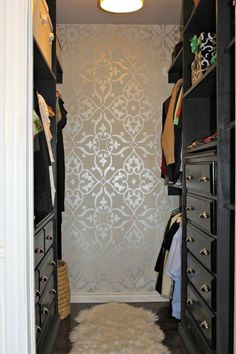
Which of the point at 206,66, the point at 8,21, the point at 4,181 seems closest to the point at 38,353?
the point at 4,181

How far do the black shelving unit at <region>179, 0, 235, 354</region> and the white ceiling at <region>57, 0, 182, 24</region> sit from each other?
22.2 inches

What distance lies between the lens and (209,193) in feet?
6.57

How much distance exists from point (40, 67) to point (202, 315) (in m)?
1.72

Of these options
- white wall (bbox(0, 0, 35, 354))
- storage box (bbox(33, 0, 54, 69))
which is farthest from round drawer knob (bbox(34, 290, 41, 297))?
storage box (bbox(33, 0, 54, 69))

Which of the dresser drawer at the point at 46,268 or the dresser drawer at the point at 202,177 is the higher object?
the dresser drawer at the point at 202,177

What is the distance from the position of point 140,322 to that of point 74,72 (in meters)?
2.17

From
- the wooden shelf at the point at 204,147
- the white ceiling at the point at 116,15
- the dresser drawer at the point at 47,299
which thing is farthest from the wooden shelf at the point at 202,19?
the dresser drawer at the point at 47,299

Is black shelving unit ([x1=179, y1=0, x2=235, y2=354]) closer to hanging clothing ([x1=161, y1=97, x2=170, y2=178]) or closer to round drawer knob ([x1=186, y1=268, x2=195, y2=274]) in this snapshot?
round drawer knob ([x1=186, y1=268, x2=195, y2=274])

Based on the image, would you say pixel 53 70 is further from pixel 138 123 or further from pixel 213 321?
pixel 213 321

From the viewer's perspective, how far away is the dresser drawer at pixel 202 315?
1921 mm

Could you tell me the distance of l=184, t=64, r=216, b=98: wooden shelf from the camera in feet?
6.76

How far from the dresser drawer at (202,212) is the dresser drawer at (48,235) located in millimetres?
900

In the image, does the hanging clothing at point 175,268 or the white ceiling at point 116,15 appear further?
the white ceiling at point 116,15

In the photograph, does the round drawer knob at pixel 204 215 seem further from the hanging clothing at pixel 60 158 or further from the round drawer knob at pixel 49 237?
the hanging clothing at pixel 60 158
